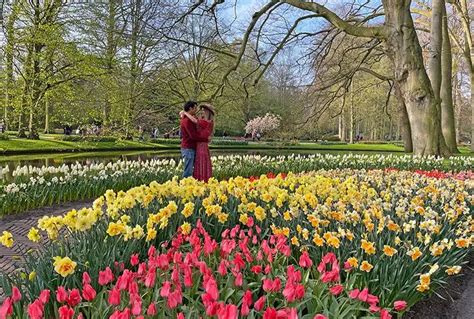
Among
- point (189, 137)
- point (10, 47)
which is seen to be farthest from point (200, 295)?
point (10, 47)

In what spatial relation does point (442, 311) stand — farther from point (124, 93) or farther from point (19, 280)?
point (124, 93)

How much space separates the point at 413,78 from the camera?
33.6ft

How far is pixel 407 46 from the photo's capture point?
34.0ft

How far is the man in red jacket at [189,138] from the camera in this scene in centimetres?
666

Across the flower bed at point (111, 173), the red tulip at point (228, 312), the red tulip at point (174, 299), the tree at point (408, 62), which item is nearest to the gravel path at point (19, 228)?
the flower bed at point (111, 173)

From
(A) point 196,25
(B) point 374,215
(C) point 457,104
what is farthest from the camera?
(C) point 457,104

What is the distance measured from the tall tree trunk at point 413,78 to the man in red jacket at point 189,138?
590 centimetres

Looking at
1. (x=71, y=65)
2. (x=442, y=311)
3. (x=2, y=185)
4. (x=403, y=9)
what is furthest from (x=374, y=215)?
(x=71, y=65)

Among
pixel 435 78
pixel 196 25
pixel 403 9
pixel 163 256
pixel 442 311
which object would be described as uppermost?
pixel 196 25

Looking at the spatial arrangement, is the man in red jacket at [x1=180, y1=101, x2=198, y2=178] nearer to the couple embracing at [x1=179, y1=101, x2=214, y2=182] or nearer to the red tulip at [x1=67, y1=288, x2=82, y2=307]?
the couple embracing at [x1=179, y1=101, x2=214, y2=182]

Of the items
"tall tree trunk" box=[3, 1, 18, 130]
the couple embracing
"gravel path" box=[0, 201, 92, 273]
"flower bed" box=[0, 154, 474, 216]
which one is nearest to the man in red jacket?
the couple embracing

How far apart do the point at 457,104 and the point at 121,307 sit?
39922mm

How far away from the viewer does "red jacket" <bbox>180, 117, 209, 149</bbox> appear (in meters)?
6.71

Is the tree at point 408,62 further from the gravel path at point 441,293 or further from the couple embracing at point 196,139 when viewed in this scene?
the gravel path at point 441,293
